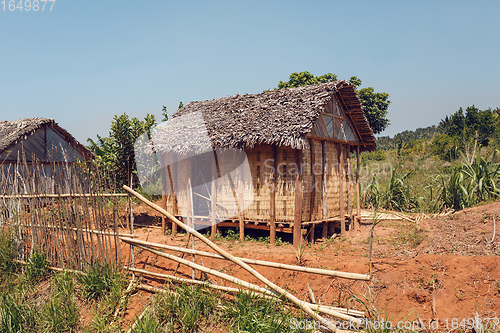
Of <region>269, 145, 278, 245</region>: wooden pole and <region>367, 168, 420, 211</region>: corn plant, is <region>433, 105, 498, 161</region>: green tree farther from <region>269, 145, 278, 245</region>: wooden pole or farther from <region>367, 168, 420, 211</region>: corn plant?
<region>269, 145, 278, 245</region>: wooden pole

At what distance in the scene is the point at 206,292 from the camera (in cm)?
459

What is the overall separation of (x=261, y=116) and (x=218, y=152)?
4.62 feet

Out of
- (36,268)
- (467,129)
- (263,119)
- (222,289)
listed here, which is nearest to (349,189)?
(263,119)

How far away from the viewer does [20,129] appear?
12609 mm

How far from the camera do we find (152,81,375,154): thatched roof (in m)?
7.62

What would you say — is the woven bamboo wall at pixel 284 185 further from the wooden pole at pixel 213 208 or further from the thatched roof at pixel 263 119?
the thatched roof at pixel 263 119

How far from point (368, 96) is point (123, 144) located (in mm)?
18056

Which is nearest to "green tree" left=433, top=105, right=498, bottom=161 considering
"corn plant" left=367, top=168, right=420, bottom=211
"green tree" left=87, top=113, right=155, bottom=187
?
"corn plant" left=367, top=168, right=420, bottom=211

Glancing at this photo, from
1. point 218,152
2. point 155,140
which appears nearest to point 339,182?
point 218,152

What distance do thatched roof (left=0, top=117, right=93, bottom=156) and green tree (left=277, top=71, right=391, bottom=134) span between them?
1434cm

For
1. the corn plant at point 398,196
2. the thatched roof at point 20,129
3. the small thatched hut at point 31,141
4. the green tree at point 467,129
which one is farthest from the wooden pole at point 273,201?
the green tree at point 467,129

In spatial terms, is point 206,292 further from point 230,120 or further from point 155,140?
point 155,140

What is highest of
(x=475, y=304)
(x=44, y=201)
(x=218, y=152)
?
(x=218, y=152)

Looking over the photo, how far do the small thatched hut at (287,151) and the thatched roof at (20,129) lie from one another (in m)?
5.69
